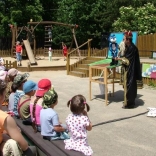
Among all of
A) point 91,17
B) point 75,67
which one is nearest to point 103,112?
point 75,67

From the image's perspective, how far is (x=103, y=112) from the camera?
9266 millimetres

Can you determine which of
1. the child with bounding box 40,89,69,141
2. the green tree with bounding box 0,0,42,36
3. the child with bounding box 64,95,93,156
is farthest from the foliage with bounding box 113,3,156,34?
the child with bounding box 64,95,93,156

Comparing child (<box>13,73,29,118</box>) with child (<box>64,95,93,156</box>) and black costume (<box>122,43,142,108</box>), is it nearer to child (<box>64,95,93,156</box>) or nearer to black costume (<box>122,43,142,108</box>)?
child (<box>64,95,93,156</box>)

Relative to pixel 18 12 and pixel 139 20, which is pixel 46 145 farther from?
pixel 18 12

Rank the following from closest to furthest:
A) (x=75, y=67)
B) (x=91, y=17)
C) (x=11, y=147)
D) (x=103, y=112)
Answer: (x=11, y=147) → (x=103, y=112) → (x=75, y=67) → (x=91, y=17)

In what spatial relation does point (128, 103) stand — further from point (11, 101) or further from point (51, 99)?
point (51, 99)

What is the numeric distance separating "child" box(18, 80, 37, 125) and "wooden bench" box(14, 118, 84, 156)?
282 millimetres

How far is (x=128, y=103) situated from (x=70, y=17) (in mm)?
32071

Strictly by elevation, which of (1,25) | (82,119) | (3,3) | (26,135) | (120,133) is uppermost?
(3,3)

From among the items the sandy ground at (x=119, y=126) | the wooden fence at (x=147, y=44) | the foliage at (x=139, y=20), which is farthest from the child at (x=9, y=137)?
the foliage at (x=139, y=20)

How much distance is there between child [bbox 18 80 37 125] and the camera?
17.7ft

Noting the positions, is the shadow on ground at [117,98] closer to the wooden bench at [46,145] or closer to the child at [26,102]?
the child at [26,102]

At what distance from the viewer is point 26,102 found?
540 cm

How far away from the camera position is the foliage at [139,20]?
34.2 meters
